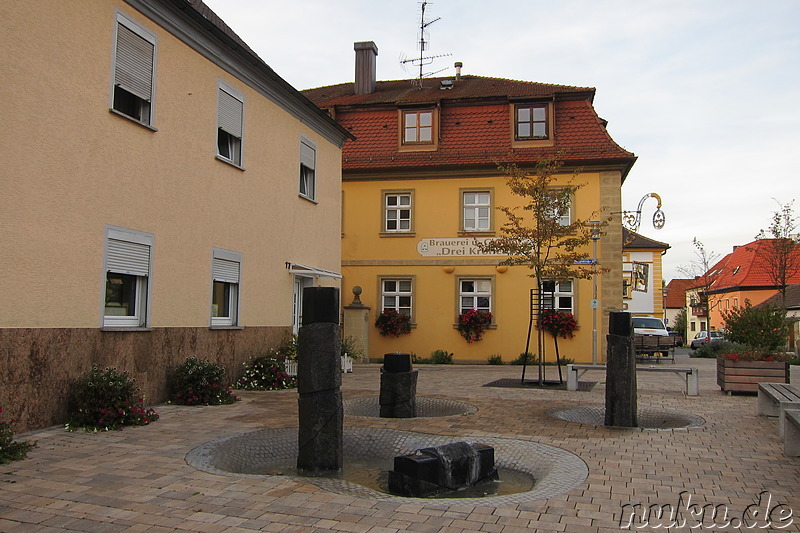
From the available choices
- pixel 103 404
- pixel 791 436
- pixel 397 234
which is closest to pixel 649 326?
pixel 397 234

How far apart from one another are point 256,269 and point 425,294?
417 inches

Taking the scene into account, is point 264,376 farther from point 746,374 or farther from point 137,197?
point 746,374

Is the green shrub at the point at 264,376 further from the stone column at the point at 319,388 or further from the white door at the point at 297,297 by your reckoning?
the stone column at the point at 319,388

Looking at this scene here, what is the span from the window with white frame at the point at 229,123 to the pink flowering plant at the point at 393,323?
11459 mm

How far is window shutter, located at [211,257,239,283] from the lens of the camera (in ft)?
41.3

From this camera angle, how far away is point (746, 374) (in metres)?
12.7

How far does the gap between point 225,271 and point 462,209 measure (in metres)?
12.6

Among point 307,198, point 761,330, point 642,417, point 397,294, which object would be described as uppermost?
point 307,198

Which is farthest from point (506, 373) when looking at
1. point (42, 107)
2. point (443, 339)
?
point (42, 107)

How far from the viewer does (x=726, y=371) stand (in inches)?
505

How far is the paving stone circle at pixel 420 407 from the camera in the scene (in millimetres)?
10977

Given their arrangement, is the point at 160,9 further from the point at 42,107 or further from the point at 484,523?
the point at 484,523

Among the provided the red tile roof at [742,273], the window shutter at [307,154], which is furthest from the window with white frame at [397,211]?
the red tile roof at [742,273]

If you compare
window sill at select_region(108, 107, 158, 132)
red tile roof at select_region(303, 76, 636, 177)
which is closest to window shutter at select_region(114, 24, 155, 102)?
window sill at select_region(108, 107, 158, 132)
